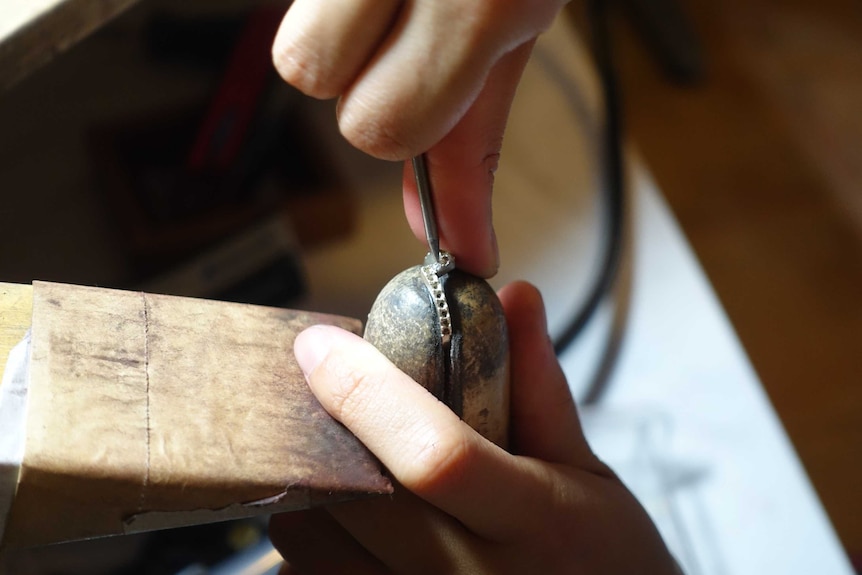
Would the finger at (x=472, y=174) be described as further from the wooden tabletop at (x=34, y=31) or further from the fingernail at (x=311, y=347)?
the wooden tabletop at (x=34, y=31)

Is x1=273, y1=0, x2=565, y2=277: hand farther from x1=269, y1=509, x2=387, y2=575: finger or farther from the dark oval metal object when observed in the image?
x1=269, y1=509, x2=387, y2=575: finger

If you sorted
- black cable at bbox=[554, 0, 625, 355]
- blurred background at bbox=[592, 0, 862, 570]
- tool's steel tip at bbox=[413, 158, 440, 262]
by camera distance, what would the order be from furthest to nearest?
blurred background at bbox=[592, 0, 862, 570] < black cable at bbox=[554, 0, 625, 355] < tool's steel tip at bbox=[413, 158, 440, 262]

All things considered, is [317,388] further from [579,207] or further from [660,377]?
[579,207]

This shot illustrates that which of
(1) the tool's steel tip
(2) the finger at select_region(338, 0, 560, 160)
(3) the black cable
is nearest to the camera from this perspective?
(2) the finger at select_region(338, 0, 560, 160)

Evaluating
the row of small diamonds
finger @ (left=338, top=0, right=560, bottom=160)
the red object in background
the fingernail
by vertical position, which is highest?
the red object in background

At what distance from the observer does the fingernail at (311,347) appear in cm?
43

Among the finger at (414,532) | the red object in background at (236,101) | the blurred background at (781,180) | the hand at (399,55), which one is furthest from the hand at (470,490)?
the blurred background at (781,180)

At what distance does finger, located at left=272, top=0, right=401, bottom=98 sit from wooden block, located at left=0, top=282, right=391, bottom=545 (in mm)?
167

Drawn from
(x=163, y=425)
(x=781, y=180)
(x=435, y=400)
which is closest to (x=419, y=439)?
(x=435, y=400)

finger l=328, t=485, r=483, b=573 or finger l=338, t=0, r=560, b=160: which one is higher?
finger l=338, t=0, r=560, b=160

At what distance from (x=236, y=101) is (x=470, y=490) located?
63cm

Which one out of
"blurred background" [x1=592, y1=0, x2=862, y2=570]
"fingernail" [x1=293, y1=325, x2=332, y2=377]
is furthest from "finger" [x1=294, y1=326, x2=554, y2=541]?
"blurred background" [x1=592, y1=0, x2=862, y2=570]

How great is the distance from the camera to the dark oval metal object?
43cm

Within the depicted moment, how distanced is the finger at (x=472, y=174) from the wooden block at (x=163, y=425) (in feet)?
0.40
